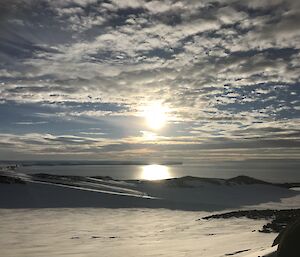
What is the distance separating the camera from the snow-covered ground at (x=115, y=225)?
13945 mm

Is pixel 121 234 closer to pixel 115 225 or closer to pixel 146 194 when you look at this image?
pixel 115 225

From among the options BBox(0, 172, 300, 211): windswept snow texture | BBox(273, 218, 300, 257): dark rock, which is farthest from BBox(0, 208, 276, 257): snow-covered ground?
BBox(0, 172, 300, 211): windswept snow texture

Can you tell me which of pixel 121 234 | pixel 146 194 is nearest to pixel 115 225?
pixel 121 234

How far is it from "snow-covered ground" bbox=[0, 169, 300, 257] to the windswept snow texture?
0.09 metres

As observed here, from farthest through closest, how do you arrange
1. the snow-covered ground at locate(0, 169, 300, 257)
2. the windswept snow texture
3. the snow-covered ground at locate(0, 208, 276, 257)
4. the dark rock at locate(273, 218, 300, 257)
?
the windswept snow texture
the snow-covered ground at locate(0, 169, 300, 257)
the snow-covered ground at locate(0, 208, 276, 257)
the dark rock at locate(273, 218, 300, 257)

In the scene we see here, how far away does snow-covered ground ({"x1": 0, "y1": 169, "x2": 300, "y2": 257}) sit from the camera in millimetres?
13945

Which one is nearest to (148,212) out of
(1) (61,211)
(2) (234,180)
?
(1) (61,211)

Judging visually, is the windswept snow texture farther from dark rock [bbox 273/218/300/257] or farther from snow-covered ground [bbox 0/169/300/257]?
dark rock [bbox 273/218/300/257]

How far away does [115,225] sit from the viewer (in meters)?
21.7

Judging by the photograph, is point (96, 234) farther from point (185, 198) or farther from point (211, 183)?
point (211, 183)

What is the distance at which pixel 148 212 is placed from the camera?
28.3 meters

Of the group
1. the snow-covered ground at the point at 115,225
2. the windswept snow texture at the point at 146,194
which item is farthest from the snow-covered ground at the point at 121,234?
the windswept snow texture at the point at 146,194

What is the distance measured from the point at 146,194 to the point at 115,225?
20.1 m

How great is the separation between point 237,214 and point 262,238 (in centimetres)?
1127
